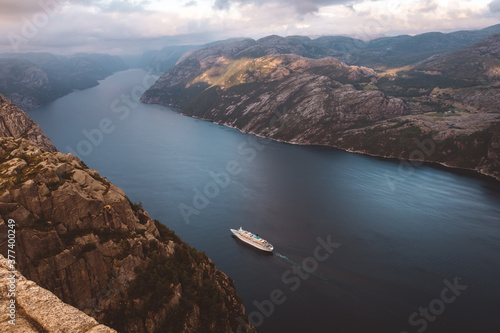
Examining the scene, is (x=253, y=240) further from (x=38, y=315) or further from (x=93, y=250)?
(x=38, y=315)

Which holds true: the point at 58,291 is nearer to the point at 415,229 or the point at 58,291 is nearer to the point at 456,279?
the point at 456,279

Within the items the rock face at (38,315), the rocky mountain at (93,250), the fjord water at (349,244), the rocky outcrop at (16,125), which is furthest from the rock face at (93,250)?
the rocky outcrop at (16,125)

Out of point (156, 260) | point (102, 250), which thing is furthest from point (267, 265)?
point (102, 250)

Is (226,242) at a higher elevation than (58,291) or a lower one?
lower

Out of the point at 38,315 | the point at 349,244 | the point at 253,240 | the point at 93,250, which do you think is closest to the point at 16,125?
the point at 93,250

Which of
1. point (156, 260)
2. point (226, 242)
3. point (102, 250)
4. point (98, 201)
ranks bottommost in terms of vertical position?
point (226, 242)

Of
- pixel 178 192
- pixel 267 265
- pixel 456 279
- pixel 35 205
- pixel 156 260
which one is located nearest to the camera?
pixel 35 205

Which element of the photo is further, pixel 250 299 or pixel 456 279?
pixel 456 279
